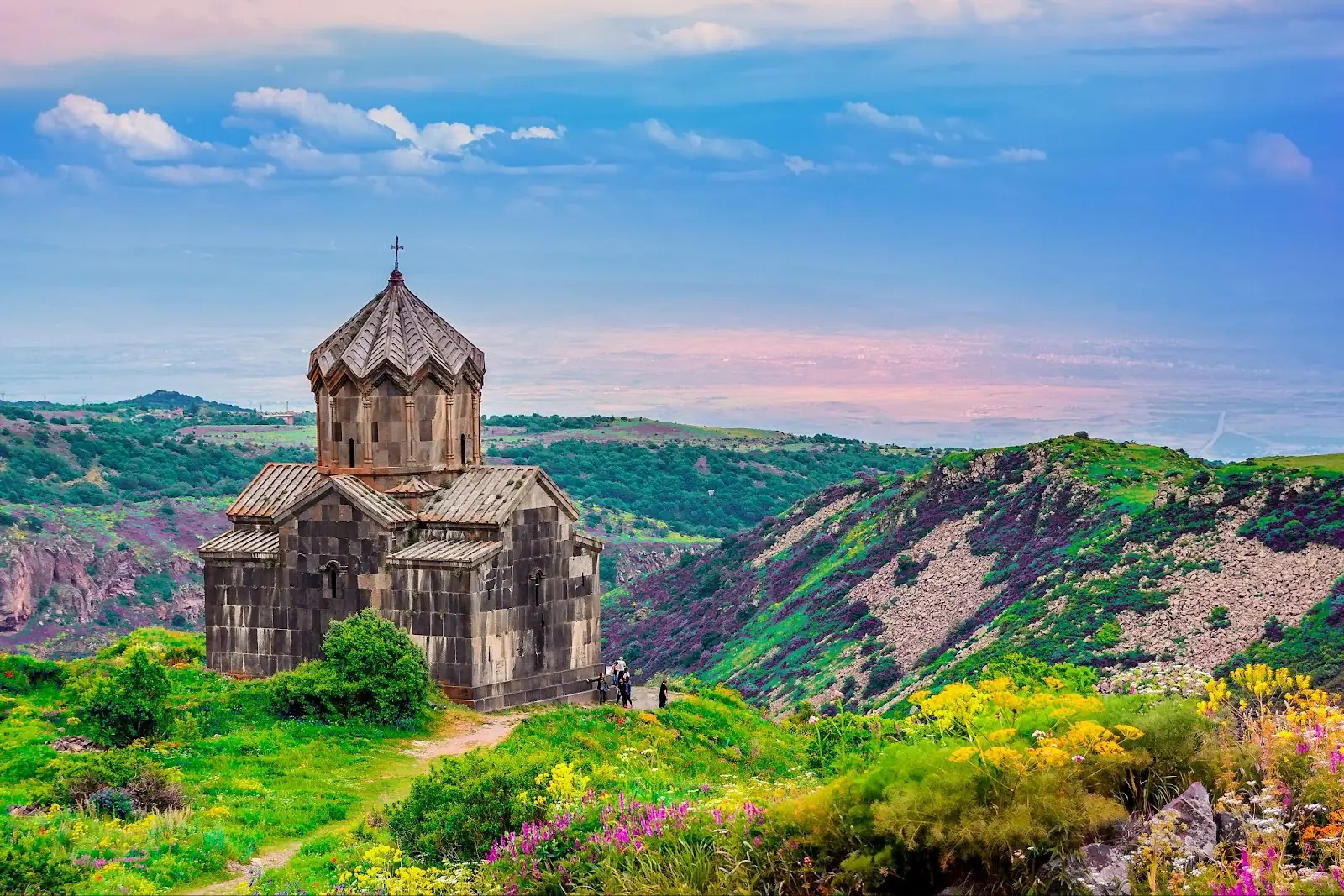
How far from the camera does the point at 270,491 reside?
29.8 m

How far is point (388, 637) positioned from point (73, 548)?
185ft

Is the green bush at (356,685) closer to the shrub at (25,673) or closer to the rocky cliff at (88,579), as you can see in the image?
the shrub at (25,673)

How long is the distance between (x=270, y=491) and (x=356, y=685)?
652cm

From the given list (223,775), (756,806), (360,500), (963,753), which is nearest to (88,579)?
(360,500)

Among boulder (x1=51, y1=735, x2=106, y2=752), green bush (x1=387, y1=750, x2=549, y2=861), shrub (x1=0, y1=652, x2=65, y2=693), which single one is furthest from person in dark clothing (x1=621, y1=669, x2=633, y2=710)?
green bush (x1=387, y1=750, x2=549, y2=861)

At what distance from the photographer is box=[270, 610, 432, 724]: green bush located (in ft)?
80.8

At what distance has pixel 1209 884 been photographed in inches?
457

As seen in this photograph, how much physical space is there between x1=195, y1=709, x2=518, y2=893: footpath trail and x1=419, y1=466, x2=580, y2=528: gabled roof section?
3565mm

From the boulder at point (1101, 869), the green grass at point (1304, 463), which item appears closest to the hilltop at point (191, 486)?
the green grass at point (1304, 463)

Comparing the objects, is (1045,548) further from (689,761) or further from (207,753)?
(207,753)

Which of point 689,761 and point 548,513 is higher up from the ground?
point 548,513

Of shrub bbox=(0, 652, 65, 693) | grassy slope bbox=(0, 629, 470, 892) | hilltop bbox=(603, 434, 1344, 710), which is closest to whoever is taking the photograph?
grassy slope bbox=(0, 629, 470, 892)

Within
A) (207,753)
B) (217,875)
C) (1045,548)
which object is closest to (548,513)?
(207,753)

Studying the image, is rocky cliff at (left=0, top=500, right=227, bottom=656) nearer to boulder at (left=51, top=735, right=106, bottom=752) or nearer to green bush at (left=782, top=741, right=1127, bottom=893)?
boulder at (left=51, top=735, right=106, bottom=752)
